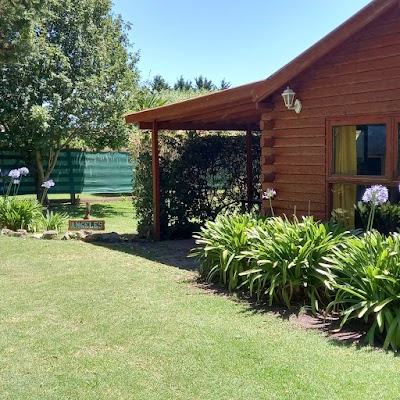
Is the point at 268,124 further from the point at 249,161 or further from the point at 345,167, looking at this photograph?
the point at 249,161

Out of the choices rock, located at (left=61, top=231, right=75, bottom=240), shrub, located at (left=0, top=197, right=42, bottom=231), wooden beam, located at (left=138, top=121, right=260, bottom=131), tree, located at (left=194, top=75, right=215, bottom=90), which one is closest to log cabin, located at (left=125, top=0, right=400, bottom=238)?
wooden beam, located at (left=138, top=121, right=260, bottom=131)

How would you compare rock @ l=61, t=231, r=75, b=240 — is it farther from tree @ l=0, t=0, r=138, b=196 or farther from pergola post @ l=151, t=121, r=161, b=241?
tree @ l=0, t=0, r=138, b=196

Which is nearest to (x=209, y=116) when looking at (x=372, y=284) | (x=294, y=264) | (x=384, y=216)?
(x=384, y=216)

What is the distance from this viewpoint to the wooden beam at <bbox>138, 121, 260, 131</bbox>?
10.2 m

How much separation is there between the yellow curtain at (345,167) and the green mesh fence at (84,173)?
12.2 meters

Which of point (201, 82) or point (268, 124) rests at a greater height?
point (201, 82)

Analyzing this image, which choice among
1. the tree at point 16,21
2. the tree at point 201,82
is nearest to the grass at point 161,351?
the tree at point 16,21

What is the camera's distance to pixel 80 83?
48.1ft

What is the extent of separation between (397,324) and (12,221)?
879 cm

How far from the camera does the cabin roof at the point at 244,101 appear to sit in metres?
5.88

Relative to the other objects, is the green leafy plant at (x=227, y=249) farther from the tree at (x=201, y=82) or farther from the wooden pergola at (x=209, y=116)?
the tree at (x=201, y=82)

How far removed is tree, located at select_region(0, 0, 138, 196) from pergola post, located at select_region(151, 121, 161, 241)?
5.18m

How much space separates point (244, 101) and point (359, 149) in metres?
2.16

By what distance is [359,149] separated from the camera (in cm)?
634
